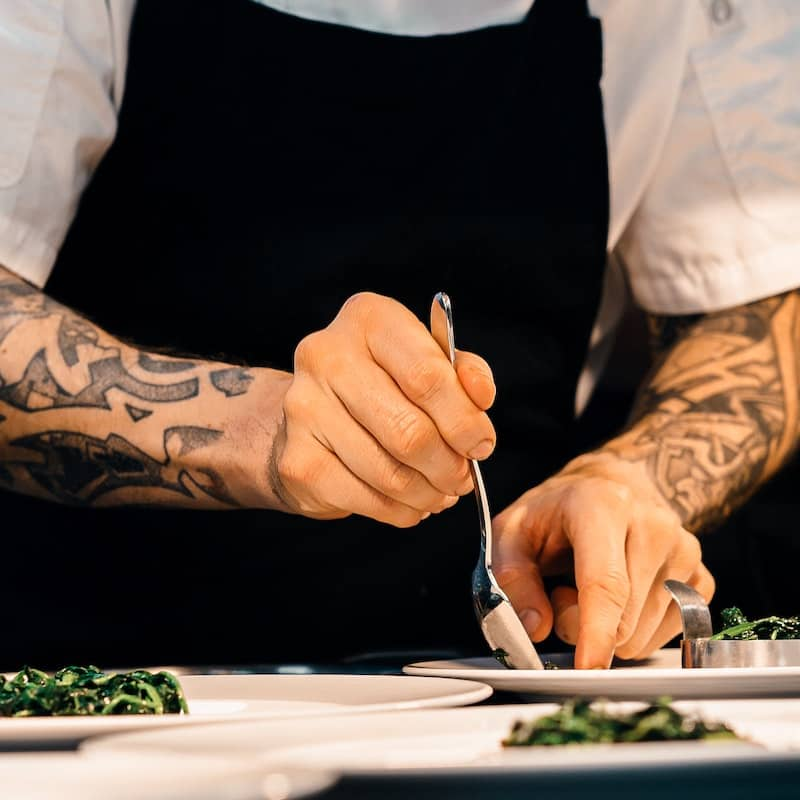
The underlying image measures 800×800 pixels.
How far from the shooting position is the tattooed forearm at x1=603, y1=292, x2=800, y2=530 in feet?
4.52

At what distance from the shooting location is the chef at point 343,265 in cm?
116

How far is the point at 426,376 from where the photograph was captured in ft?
2.65

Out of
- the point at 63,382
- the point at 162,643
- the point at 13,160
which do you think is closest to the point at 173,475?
the point at 63,382

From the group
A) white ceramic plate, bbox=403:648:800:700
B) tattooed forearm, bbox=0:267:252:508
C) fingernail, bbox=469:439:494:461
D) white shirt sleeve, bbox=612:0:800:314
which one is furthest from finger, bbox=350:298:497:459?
white shirt sleeve, bbox=612:0:800:314

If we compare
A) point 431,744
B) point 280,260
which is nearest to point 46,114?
point 280,260

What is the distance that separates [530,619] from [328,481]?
0.25 meters

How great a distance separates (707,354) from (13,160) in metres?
0.85

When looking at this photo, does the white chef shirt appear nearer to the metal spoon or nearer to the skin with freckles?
the skin with freckles

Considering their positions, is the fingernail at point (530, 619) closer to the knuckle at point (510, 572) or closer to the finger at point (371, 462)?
the knuckle at point (510, 572)

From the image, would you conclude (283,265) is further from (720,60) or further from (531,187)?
(720,60)

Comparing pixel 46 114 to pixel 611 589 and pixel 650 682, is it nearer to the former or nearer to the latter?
pixel 611 589

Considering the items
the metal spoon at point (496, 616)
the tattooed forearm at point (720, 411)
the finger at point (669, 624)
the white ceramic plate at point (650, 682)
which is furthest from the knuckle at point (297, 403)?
the tattooed forearm at point (720, 411)

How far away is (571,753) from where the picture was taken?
372mm

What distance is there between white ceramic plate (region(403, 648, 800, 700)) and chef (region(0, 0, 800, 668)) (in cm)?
37
